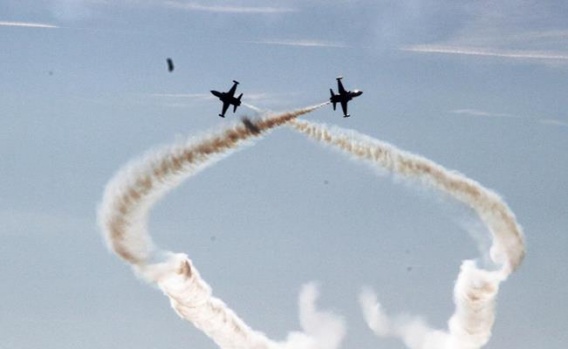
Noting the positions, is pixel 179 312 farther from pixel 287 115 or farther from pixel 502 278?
pixel 502 278

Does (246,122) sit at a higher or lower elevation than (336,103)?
lower

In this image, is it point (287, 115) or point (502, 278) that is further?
point (502, 278)

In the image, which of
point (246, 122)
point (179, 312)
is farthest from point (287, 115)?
point (179, 312)

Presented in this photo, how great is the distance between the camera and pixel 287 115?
382 feet

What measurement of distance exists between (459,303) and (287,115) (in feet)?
138

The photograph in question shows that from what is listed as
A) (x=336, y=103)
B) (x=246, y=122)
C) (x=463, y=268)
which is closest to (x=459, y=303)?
(x=463, y=268)

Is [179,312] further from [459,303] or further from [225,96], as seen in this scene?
[459,303]

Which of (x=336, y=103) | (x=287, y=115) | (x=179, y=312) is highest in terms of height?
(x=336, y=103)

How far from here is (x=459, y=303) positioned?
13388cm

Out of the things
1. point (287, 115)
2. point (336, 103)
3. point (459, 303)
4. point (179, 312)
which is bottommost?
point (179, 312)

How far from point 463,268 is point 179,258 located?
4245 cm

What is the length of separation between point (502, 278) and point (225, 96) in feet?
160

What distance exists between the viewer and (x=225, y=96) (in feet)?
422

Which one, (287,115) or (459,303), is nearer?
(287,115)
